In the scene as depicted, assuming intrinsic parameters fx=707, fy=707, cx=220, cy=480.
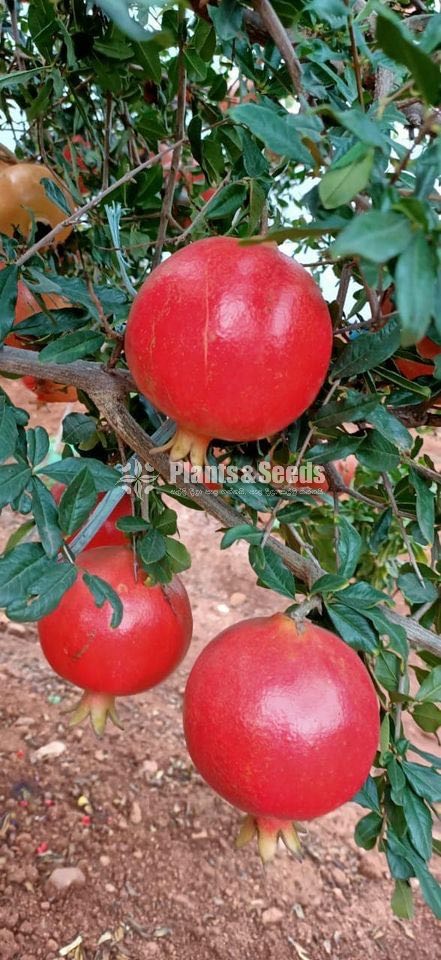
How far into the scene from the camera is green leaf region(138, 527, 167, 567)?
2.07 ft

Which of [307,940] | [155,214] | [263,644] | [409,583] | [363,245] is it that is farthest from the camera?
[307,940]

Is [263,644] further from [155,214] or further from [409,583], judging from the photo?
[155,214]

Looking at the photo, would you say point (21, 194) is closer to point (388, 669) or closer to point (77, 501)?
point (77, 501)

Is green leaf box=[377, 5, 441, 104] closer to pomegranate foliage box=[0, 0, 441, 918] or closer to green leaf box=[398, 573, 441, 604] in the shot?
pomegranate foliage box=[0, 0, 441, 918]

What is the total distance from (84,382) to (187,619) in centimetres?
27

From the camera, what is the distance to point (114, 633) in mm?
649

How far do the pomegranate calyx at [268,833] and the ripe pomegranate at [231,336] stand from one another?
0.36 m

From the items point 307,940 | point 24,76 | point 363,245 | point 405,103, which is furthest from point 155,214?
point 307,940

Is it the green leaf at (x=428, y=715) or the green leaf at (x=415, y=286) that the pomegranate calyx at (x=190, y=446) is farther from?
the green leaf at (x=428, y=715)

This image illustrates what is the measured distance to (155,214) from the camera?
0.83 m

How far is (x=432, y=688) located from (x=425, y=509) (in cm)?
18

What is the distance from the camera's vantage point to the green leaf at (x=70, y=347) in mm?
541

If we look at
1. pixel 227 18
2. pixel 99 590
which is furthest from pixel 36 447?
pixel 227 18

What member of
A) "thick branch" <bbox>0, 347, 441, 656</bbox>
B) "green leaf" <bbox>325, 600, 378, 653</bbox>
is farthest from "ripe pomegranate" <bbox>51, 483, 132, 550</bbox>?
"green leaf" <bbox>325, 600, 378, 653</bbox>
